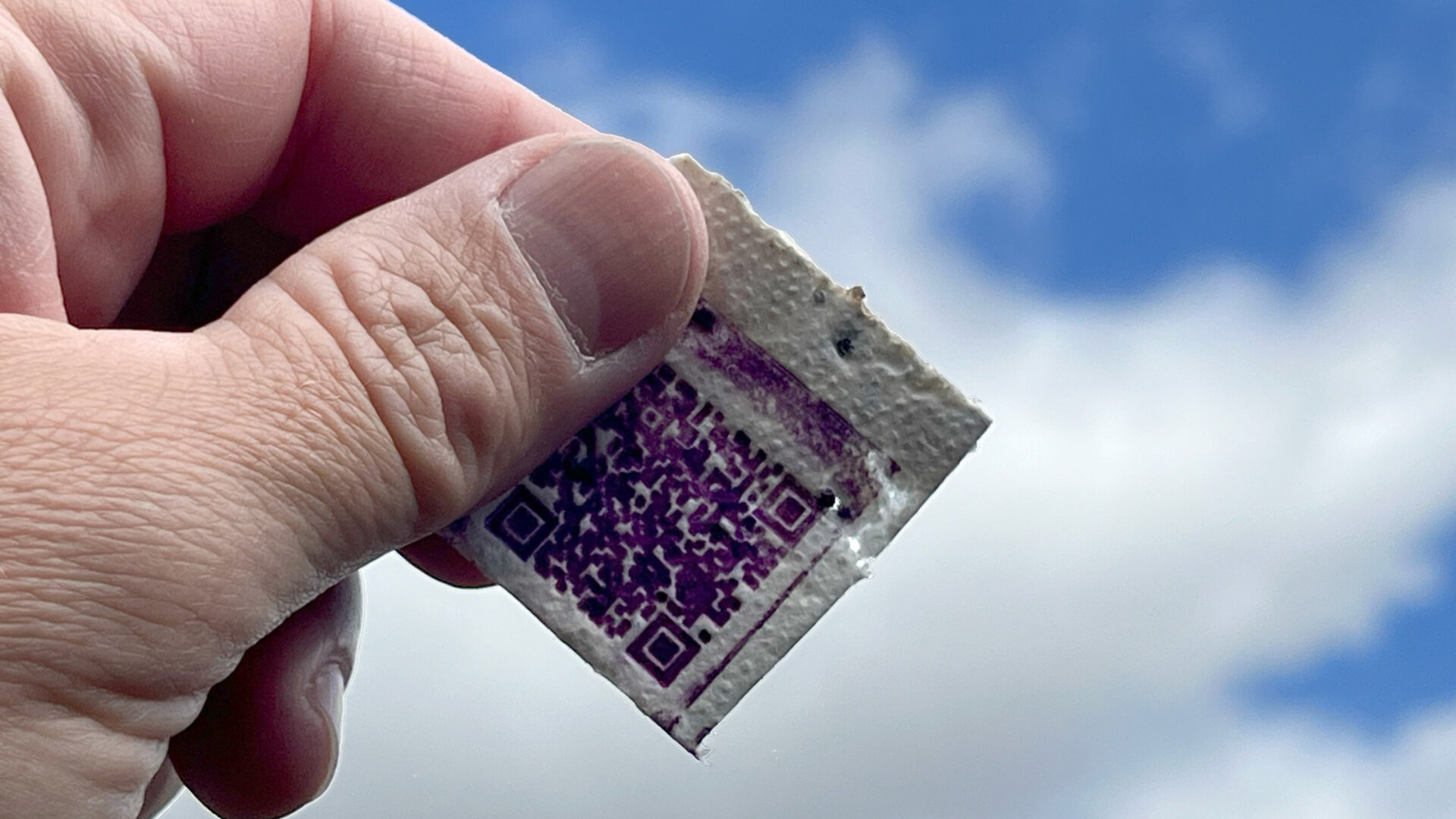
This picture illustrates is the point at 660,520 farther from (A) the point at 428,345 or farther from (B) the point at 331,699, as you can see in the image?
(B) the point at 331,699

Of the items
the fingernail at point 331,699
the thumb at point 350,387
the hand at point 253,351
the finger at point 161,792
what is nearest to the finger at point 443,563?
the hand at point 253,351

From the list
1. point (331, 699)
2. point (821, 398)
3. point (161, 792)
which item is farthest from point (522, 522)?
point (161, 792)

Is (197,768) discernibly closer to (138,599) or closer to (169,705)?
(169,705)

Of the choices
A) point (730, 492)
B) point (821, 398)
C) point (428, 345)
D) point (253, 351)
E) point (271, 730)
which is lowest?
point (271, 730)

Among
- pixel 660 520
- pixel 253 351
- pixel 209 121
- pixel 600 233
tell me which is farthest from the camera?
pixel 209 121

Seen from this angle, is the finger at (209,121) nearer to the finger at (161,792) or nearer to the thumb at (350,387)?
the thumb at (350,387)

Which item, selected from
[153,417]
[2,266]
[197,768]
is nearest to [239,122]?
[2,266]

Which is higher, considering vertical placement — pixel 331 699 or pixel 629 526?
pixel 629 526
